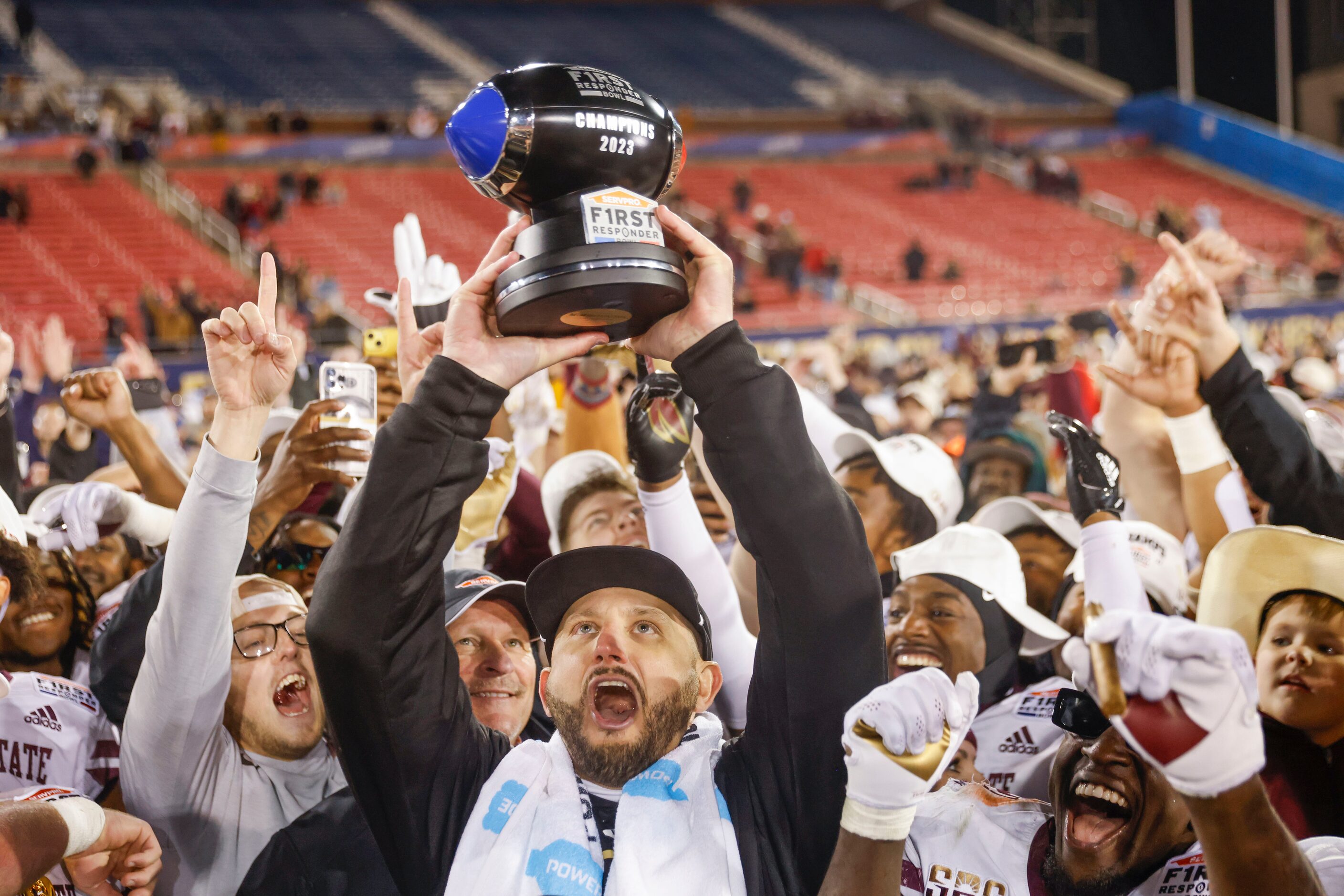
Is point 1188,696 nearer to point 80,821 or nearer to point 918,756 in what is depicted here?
point 918,756

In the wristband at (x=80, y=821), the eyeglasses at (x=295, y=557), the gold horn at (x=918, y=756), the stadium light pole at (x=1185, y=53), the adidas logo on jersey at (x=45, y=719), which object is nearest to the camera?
the gold horn at (x=918, y=756)

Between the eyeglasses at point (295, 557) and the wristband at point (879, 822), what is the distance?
188cm

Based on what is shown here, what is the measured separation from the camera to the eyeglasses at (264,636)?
2.58 meters

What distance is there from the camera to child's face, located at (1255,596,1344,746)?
7.34 ft

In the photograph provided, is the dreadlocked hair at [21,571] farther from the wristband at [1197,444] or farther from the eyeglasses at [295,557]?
the wristband at [1197,444]

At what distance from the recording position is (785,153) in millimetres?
25953

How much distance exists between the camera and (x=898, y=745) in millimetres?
1626

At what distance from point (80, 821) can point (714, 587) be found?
132 centimetres

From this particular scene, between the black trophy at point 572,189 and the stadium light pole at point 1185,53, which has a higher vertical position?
the black trophy at point 572,189

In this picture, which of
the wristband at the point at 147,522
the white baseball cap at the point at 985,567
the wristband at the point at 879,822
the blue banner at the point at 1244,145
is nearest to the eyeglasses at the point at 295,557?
the wristband at the point at 147,522

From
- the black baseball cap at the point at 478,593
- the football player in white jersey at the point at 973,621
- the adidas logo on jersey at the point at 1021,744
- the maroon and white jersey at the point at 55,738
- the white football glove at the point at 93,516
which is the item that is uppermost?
the white football glove at the point at 93,516

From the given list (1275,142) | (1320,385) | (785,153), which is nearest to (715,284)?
(1320,385)

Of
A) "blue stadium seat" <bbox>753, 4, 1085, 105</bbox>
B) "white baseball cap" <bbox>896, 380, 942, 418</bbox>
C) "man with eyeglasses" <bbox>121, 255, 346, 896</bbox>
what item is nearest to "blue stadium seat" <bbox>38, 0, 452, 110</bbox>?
"blue stadium seat" <bbox>753, 4, 1085, 105</bbox>

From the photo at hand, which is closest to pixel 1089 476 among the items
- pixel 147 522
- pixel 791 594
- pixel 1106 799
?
pixel 1106 799
